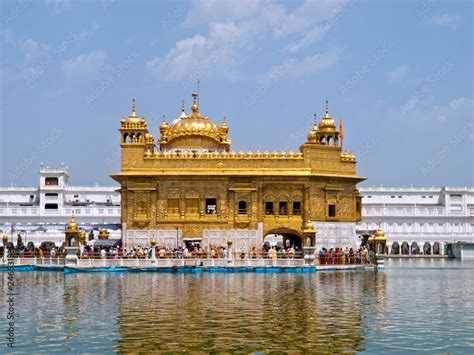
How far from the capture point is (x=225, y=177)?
44.5 meters

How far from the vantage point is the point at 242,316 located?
64.8 ft

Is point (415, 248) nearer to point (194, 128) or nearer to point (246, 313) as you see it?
point (194, 128)

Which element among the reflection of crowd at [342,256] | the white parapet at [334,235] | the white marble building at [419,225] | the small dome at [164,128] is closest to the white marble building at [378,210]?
the white marble building at [419,225]

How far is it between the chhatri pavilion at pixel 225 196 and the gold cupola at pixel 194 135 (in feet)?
8.38

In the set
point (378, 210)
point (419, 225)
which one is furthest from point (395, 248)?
point (378, 210)

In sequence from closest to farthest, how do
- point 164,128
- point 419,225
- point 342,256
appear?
point 342,256 → point 164,128 → point 419,225

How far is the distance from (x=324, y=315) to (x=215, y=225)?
24.8 m

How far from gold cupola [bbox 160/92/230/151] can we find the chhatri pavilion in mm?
2555

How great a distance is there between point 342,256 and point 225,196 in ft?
24.8

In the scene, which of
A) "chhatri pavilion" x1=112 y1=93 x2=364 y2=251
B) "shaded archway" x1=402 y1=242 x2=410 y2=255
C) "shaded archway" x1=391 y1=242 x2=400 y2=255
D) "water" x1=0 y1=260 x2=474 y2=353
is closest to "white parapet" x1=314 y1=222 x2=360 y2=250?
"chhatri pavilion" x1=112 y1=93 x2=364 y2=251

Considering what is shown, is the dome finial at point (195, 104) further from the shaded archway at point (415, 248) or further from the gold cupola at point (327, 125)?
the shaded archway at point (415, 248)

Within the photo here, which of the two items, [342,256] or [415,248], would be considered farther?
[415,248]

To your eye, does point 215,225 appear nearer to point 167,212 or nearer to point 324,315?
point 167,212

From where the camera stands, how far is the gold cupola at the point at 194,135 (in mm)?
47750
